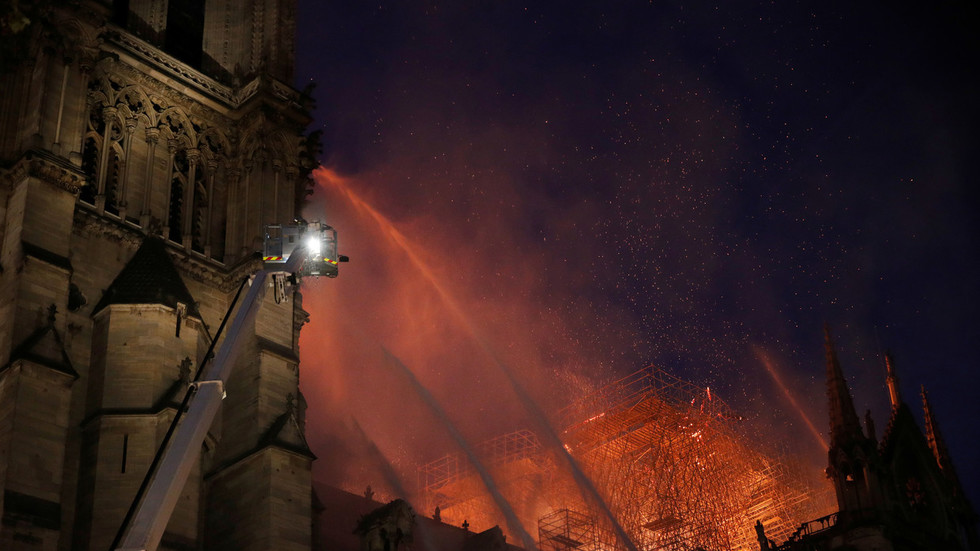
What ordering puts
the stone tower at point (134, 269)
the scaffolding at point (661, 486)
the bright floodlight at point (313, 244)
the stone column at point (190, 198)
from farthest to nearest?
1. the scaffolding at point (661, 486)
2. the stone column at point (190, 198)
3. the stone tower at point (134, 269)
4. the bright floodlight at point (313, 244)

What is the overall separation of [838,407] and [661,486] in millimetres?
17039

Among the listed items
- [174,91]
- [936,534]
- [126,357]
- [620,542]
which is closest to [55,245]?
[126,357]

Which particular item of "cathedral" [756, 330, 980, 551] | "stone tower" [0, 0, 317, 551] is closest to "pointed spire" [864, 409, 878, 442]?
"cathedral" [756, 330, 980, 551]

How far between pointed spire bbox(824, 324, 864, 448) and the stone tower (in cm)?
1979

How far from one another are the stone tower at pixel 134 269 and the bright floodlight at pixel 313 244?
7286mm

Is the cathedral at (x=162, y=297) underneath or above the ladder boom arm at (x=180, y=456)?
above

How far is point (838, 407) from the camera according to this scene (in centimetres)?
4203

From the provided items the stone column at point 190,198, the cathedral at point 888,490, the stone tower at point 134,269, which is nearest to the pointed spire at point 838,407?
the cathedral at point 888,490

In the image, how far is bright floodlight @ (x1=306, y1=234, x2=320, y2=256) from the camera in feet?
76.1

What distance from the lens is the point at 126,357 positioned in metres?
29.2

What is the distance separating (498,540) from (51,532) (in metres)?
18.6

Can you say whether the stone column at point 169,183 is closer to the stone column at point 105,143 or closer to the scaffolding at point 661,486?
the stone column at point 105,143

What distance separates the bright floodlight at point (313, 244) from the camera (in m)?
23.2

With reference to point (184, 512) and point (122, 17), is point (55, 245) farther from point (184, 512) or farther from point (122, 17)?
point (122, 17)
